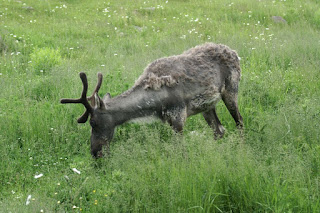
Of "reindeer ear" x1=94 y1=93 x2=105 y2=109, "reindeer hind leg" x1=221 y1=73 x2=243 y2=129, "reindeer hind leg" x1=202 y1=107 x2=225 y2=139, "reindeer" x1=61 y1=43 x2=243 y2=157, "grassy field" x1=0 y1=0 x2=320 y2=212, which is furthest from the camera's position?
"reindeer hind leg" x1=202 y1=107 x2=225 y2=139

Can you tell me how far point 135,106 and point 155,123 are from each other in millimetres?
970

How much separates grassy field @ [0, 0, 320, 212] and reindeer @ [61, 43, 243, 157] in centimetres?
29

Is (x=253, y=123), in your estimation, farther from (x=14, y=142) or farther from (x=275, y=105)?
(x=14, y=142)

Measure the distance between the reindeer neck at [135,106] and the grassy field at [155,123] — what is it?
0.29m

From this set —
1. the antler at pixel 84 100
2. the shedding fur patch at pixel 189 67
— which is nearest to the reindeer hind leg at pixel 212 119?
the shedding fur patch at pixel 189 67

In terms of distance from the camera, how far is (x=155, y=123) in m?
7.96

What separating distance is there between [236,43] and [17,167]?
25.2ft

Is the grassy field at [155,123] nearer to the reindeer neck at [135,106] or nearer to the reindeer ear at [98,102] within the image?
the reindeer neck at [135,106]

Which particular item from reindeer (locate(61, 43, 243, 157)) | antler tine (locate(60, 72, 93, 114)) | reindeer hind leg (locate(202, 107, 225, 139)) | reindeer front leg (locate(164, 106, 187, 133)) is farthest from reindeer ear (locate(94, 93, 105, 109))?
reindeer hind leg (locate(202, 107, 225, 139))

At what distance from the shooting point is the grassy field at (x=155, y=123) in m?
5.23

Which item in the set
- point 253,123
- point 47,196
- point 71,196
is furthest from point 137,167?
point 253,123

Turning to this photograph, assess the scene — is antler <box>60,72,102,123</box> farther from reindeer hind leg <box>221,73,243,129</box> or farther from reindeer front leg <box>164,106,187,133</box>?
reindeer hind leg <box>221,73,243,129</box>

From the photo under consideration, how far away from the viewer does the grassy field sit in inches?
206

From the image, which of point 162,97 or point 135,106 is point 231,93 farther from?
point 135,106
